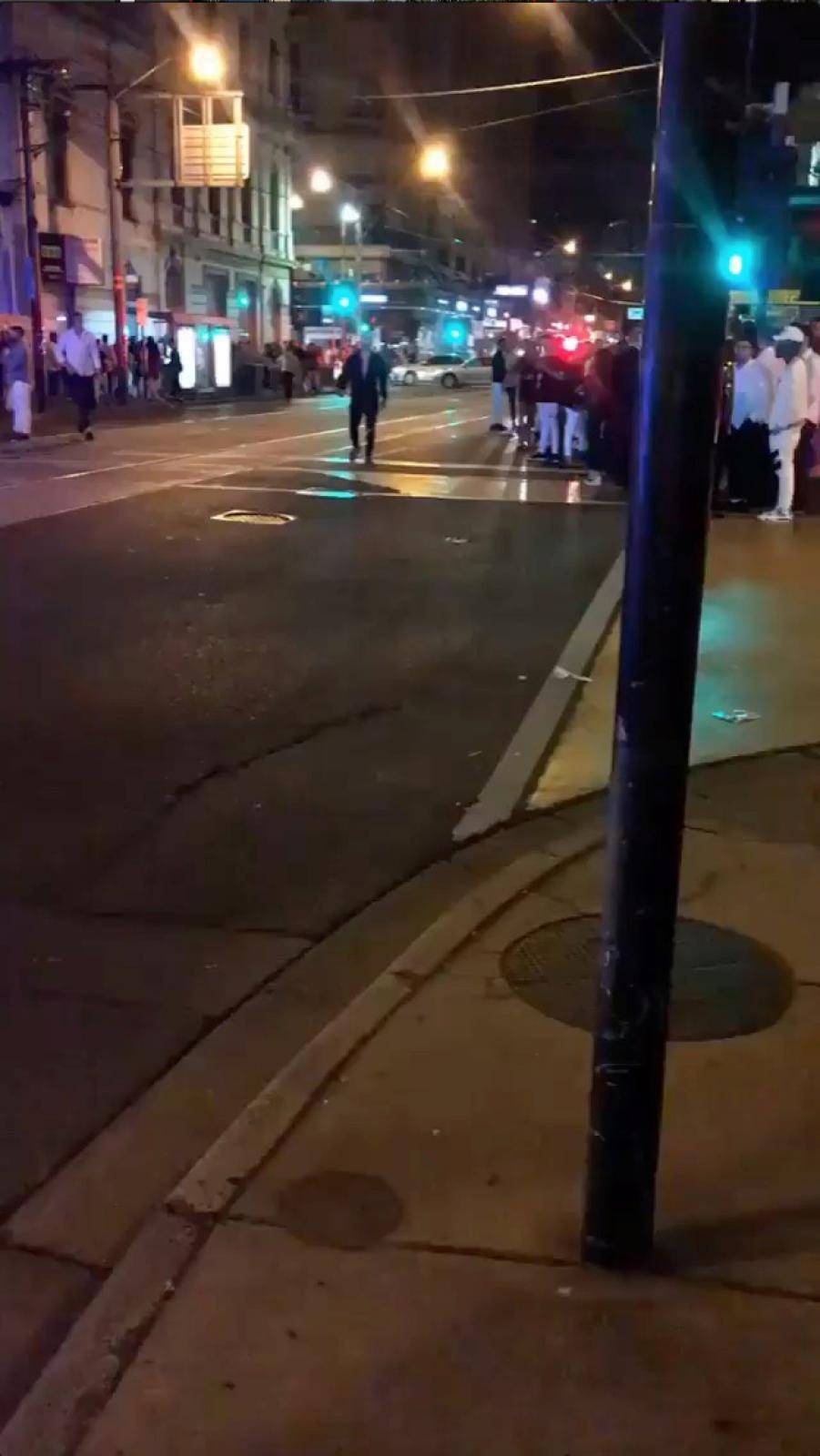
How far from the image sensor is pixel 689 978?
4504mm

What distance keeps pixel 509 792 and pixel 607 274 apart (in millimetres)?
43882

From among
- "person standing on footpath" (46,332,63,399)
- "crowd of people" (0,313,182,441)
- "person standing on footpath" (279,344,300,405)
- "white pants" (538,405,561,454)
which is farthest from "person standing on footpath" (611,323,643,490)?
"person standing on footpath" (279,344,300,405)

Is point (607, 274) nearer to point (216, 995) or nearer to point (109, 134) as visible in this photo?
point (109, 134)

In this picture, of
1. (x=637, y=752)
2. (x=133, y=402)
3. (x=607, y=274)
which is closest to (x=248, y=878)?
(x=637, y=752)

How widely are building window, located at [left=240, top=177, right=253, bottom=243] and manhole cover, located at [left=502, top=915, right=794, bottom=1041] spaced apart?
55.3 meters

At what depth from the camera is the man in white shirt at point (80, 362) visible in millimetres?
24375

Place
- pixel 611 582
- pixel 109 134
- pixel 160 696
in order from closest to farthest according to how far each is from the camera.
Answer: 1. pixel 160 696
2. pixel 611 582
3. pixel 109 134

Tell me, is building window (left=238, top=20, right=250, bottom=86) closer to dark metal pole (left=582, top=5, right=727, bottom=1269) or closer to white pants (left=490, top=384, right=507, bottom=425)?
white pants (left=490, top=384, right=507, bottom=425)

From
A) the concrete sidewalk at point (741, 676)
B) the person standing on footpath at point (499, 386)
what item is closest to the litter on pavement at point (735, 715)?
the concrete sidewalk at point (741, 676)

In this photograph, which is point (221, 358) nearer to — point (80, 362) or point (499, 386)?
point (499, 386)

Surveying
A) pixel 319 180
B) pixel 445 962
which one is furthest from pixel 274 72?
pixel 445 962

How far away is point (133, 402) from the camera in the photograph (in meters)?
38.5

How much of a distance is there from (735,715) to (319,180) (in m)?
68.2

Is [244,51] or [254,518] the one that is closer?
[254,518]
